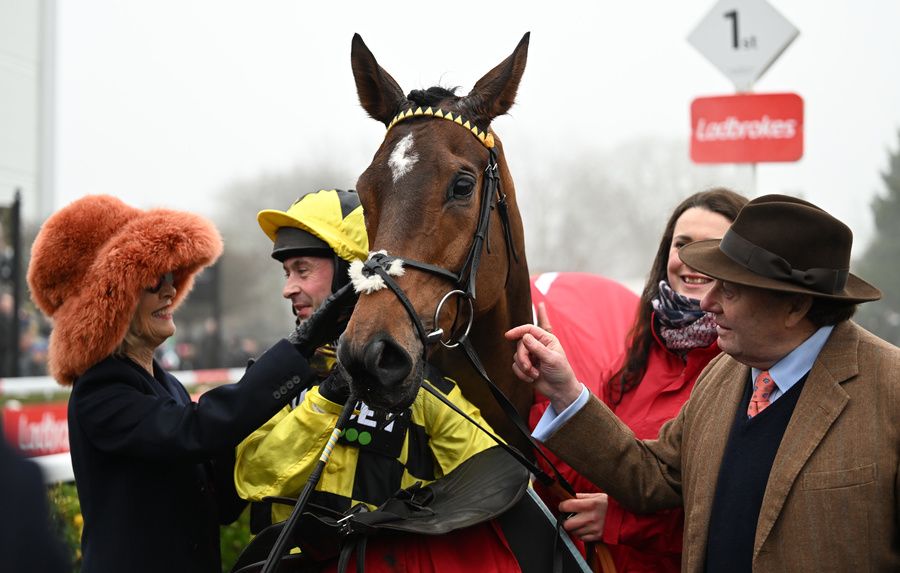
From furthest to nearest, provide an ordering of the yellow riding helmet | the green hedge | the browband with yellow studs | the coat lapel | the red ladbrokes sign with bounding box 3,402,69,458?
the red ladbrokes sign with bounding box 3,402,69,458, the green hedge, the yellow riding helmet, the browband with yellow studs, the coat lapel

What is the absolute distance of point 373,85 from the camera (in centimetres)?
286

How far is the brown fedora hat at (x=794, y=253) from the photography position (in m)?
2.23

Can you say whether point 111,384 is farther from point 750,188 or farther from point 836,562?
point 750,188

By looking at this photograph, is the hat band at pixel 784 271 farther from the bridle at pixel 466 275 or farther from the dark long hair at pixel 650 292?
the dark long hair at pixel 650 292

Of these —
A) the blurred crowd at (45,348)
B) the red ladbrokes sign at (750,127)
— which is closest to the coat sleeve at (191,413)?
the red ladbrokes sign at (750,127)

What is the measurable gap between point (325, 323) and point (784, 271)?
1.31 m

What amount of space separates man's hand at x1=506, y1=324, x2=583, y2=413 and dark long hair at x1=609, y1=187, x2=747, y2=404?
51 cm

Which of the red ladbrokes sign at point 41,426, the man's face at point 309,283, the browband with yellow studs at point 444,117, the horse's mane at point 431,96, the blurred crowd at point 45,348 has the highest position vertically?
the horse's mane at point 431,96

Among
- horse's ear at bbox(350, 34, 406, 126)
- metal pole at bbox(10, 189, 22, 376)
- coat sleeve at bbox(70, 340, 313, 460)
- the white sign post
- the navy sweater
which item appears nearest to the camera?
the navy sweater

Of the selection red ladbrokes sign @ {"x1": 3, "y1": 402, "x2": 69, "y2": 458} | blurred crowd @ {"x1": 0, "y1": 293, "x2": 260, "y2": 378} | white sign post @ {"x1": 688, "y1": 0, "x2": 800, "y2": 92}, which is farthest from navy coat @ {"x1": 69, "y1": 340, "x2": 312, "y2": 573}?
blurred crowd @ {"x1": 0, "y1": 293, "x2": 260, "y2": 378}

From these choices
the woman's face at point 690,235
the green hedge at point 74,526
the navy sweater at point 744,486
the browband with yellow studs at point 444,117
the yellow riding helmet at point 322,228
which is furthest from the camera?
the green hedge at point 74,526

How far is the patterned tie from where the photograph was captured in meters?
2.38

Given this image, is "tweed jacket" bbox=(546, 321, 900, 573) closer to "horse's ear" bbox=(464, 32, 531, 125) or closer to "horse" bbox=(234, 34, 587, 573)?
"horse" bbox=(234, 34, 587, 573)

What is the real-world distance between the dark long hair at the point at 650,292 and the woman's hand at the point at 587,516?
19.9 inches
